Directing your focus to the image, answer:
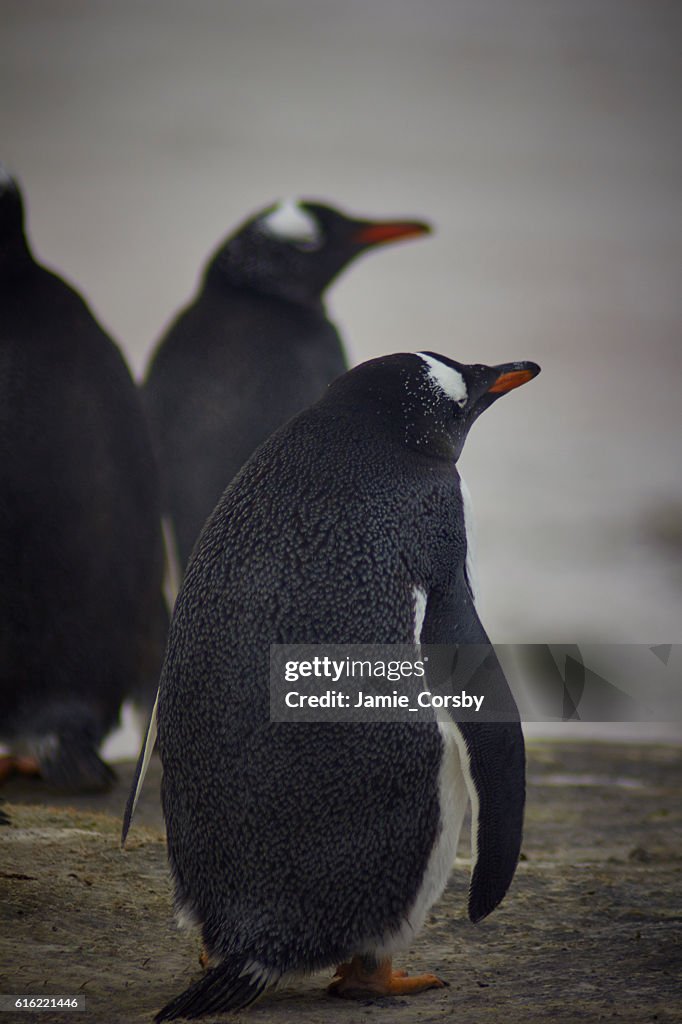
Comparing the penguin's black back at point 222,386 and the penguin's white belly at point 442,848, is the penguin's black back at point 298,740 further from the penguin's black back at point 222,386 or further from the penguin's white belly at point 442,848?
the penguin's black back at point 222,386

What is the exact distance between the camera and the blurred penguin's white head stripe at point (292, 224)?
12.0 feet

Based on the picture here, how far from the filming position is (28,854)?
202 centimetres

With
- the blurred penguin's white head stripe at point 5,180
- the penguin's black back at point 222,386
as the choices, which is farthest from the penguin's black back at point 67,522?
the penguin's black back at point 222,386

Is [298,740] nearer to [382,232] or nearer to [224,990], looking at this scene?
[224,990]

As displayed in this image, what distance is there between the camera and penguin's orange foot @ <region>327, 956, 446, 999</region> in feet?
5.22

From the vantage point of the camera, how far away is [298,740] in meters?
1.55

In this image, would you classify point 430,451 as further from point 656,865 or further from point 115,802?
point 115,802

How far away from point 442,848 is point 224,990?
319 millimetres

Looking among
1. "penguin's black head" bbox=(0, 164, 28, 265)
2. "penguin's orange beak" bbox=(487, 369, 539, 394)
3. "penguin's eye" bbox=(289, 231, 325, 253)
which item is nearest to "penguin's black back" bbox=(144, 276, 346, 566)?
"penguin's eye" bbox=(289, 231, 325, 253)

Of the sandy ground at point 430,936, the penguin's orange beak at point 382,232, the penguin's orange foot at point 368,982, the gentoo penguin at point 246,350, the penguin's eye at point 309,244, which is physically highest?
the penguin's orange beak at point 382,232

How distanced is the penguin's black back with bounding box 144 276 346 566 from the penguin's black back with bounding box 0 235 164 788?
29 cm

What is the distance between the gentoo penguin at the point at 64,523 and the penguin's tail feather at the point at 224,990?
1381 mm

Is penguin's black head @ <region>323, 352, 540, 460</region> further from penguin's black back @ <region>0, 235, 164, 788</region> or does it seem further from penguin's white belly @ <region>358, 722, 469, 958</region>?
penguin's black back @ <region>0, 235, 164, 788</region>

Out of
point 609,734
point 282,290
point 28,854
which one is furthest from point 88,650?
point 609,734
